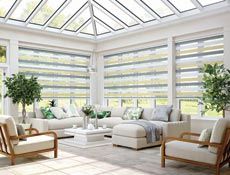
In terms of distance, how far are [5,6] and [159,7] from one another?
173 inches

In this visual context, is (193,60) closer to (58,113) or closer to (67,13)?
(67,13)

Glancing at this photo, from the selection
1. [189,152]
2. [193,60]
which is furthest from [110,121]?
[189,152]

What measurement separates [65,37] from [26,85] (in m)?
2.61

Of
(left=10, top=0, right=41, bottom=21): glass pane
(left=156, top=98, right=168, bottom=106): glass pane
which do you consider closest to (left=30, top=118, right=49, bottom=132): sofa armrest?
(left=10, top=0, right=41, bottom=21): glass pane

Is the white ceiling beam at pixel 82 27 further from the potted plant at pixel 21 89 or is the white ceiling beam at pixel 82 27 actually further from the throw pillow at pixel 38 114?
the throw pillow at pixel 38 114

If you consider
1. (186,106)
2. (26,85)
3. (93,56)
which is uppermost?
(93,56)

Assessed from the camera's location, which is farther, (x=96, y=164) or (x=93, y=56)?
(x=93, y=56)

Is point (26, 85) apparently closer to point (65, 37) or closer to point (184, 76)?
point (65, 37)

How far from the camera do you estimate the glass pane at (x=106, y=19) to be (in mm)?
8863

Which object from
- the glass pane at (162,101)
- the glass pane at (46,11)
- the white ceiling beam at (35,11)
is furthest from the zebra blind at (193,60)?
the white ceiling beam at (35,11)

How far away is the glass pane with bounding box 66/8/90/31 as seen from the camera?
894cm

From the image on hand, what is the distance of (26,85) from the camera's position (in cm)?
777

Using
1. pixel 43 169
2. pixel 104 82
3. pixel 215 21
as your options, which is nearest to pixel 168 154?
pixel 43 169

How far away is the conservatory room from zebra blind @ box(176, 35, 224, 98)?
3 cm
